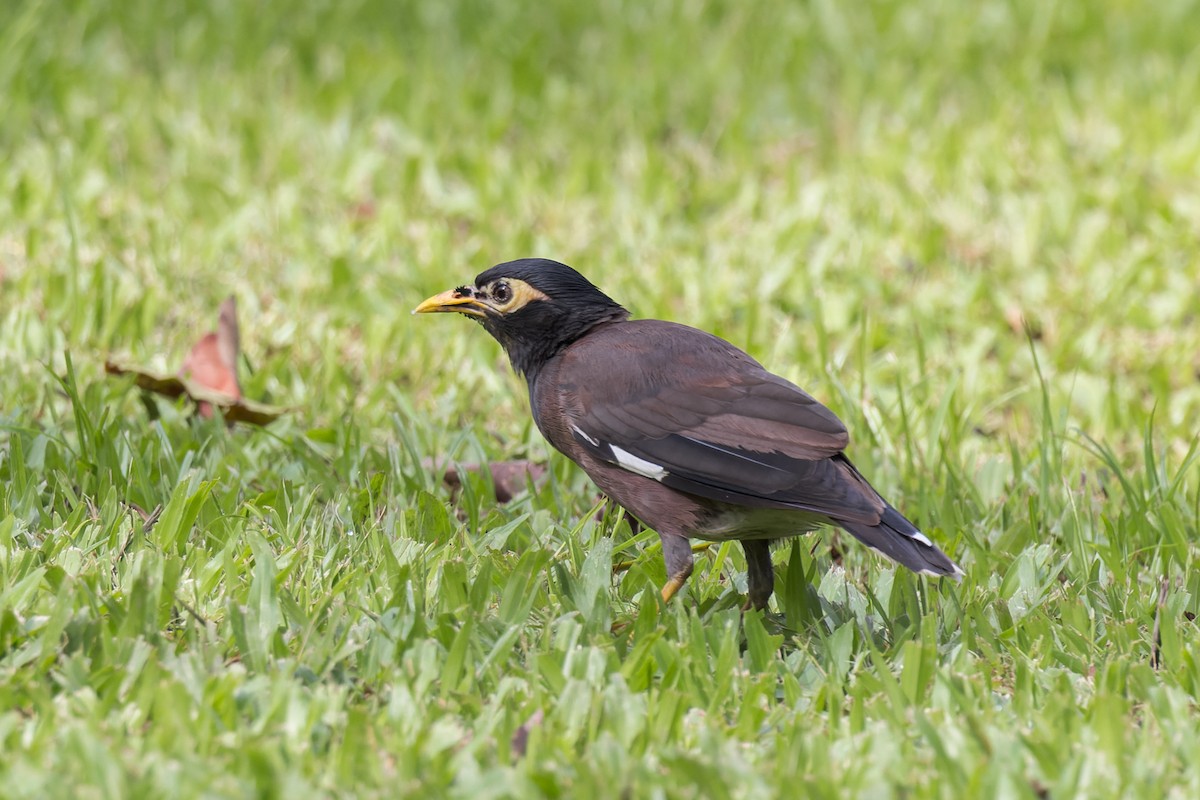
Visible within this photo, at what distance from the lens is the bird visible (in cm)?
383

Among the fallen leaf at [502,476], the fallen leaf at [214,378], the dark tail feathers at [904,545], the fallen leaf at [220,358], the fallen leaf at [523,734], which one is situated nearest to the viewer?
the fallen leaf at [523,734]

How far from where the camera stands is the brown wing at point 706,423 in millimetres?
3848

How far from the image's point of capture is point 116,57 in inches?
331

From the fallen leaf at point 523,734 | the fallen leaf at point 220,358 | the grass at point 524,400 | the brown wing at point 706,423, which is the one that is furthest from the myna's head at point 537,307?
the fallen leaf at point 523,734

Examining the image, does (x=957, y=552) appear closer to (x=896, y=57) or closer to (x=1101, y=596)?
(x=1101, y=596)

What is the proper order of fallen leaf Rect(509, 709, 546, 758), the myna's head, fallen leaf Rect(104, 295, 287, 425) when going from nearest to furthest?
→ fallen leaf Rect(509, 709, 546, 758) < the myna's head < fallen leaf Rect(104, 295, 287, 425)

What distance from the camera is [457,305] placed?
470 centimetres

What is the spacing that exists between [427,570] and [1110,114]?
610 centimetres

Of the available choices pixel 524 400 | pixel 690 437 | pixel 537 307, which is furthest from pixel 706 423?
pixel 524 400

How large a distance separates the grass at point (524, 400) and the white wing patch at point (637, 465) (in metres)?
0.24

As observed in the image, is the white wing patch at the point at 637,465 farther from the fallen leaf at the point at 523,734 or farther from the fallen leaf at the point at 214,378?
the fallen leaf at the point at 214,378

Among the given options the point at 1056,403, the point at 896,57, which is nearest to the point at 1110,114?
the point at 896,57

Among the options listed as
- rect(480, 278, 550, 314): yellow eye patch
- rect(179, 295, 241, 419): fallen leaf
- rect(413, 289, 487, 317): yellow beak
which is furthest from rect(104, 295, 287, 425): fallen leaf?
rect(480, 278, 550, 314): yellow eye patch

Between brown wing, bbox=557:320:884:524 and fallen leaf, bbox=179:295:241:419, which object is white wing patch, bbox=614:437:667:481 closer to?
brown wing, bbox=557:320:884:524
